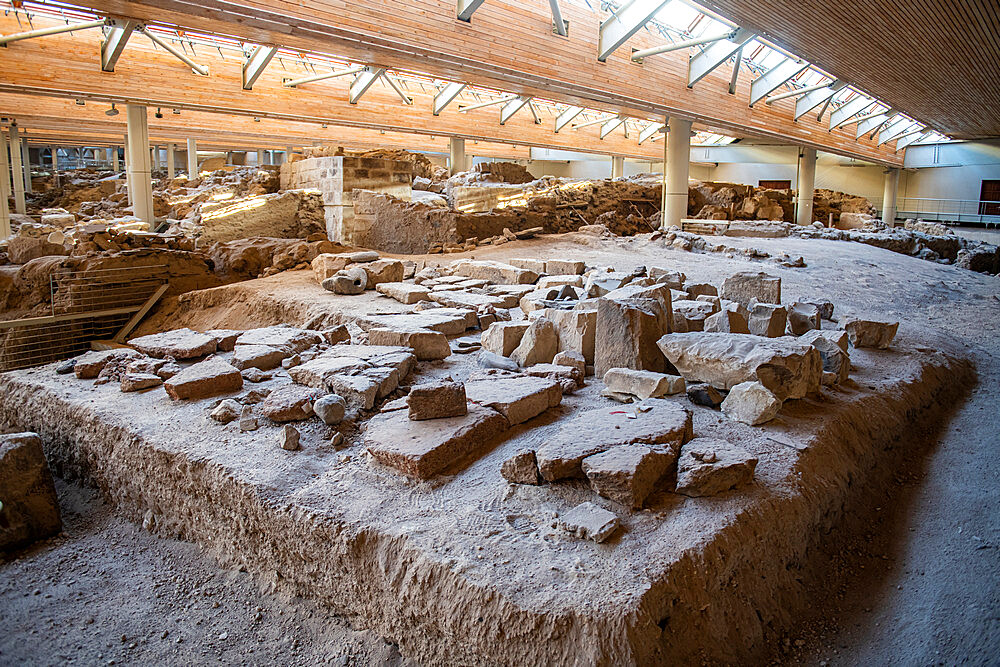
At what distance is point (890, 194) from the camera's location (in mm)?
28547

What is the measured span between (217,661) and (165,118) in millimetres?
16109

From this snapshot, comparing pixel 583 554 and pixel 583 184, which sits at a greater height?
pixel 583 184

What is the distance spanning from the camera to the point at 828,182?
31.5 meters

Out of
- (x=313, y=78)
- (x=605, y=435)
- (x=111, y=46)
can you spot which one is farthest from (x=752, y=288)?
(x=111, y=46)

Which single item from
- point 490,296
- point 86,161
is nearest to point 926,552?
point 490,296

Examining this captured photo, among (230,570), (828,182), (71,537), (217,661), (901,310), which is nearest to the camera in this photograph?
(217,661)

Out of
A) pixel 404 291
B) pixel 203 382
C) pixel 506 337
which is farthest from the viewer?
pixel 404 291

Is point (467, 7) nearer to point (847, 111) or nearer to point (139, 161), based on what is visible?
point (139, 161)

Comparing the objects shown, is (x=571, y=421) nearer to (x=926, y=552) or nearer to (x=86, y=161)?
(x=926, y=552)

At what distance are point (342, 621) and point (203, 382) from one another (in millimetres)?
2162

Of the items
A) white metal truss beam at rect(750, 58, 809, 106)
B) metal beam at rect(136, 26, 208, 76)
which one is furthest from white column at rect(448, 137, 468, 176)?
white metal truss beam at rect(750, 58, 809, 106)

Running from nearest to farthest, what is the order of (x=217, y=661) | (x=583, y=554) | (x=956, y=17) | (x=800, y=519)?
(x=583, y=554) < (x=217, y=661) < (x=800, y=519) < (x=956, y=17)

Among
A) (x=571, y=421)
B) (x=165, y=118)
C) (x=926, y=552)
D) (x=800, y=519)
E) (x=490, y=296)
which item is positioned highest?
(x=165, y=118)

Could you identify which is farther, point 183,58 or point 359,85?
point 359,85
